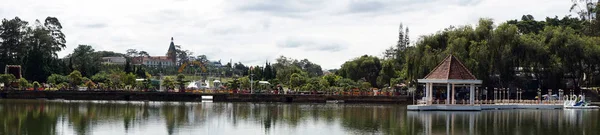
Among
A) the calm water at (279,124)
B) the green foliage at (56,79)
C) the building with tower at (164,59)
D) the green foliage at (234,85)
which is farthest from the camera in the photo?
the building with tower at (164,59)

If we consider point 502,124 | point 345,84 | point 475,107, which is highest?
point 345,84

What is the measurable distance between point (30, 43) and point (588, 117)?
2806 inches

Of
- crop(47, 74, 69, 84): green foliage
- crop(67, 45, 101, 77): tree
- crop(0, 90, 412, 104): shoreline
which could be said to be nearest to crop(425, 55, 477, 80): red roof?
crop(0, 90, 412, 104): shoreline

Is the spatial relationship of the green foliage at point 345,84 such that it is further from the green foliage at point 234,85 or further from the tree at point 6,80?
the tree at point 6,80

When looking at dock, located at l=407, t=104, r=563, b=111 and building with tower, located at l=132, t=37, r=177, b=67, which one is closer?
dock, located at l=407, t=104, r=563, b=111

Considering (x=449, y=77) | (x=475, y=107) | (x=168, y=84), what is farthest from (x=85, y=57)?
(x=475, y=107)

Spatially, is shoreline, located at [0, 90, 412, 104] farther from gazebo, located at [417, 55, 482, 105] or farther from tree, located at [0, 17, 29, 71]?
tree, located at [0, 17, 29, 71]

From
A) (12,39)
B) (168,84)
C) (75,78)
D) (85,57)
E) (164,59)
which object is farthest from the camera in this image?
(164,59)

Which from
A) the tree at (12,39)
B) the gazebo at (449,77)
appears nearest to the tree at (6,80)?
the tree at (12,39)

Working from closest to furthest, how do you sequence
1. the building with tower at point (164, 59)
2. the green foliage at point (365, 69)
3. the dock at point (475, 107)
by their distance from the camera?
the dock at point (475, 107) → the green foliage at point (365, 69) → the building with tower at point (164, 59)

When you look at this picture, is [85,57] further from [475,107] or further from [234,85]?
[475,107]

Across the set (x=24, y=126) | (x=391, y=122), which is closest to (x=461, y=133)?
(x=391, y=122)

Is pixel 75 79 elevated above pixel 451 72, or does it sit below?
below

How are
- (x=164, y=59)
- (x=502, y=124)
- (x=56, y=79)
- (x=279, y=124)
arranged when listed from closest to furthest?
(x=279, y=124)
(x=502, y=124)
(x=56, y=79)
(x=164, y=59)
